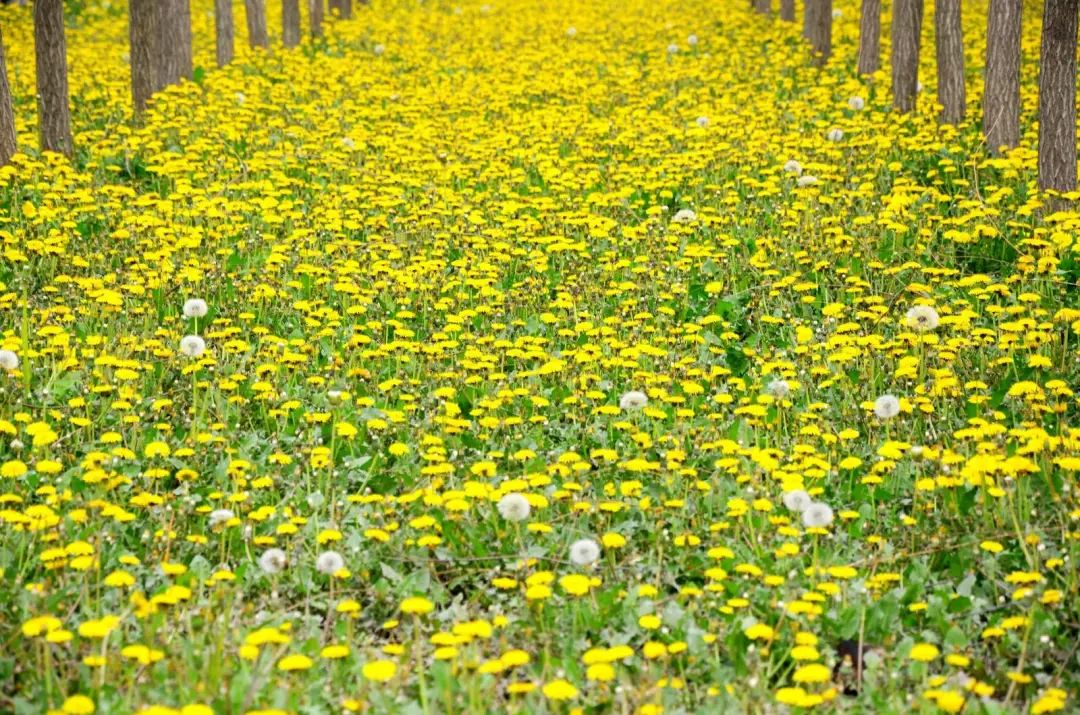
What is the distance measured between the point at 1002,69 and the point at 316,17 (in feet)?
49.1

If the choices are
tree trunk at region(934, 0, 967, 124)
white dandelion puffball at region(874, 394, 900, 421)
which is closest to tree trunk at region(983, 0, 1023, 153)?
tree trunk at region(934, 0, 967, 124)

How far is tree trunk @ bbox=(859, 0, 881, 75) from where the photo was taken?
1527cm

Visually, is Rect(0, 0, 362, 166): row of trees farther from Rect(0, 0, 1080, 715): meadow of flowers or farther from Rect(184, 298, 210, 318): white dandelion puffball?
Rect(184, 298, 210, 318): white dandelion puffball

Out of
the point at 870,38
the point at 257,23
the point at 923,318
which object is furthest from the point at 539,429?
the point at 257,23

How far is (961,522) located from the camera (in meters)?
5.25

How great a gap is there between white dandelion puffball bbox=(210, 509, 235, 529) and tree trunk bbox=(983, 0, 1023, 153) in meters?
8.12

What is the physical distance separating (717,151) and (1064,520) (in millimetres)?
6958

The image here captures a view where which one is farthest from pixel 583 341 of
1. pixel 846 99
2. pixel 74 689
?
pixel 846 99

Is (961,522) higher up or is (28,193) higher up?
(28,193)

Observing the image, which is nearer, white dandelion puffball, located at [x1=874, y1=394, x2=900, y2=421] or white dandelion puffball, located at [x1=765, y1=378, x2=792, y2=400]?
white dandelion puffball, located at [x1=874, y1=394, x2=900, y2=421]

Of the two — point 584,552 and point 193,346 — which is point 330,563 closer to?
point 584,552

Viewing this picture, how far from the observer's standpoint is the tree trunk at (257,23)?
19.5 metres

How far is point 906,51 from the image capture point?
1339 centimetres

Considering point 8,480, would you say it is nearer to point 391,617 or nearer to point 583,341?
point 391,617
